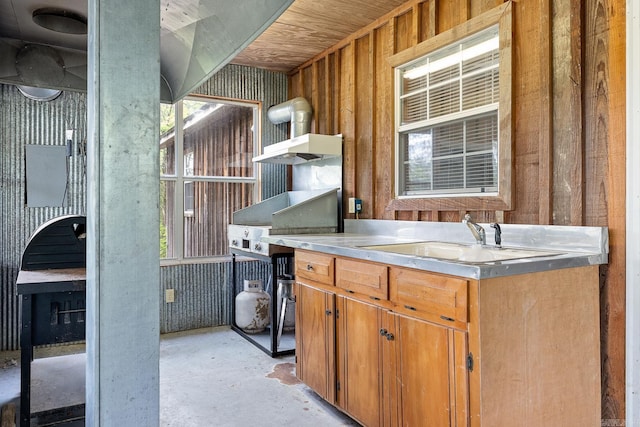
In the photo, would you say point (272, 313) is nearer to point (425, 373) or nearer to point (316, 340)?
point (316, 340)

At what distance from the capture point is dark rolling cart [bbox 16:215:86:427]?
2.05 m

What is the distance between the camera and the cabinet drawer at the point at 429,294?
5.61 feet

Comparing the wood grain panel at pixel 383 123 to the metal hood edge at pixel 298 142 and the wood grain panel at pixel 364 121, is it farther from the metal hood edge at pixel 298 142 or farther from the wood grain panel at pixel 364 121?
the metal hood edge at pixel 298 142

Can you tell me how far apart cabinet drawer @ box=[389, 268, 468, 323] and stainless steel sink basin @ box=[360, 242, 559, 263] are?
0.52ft

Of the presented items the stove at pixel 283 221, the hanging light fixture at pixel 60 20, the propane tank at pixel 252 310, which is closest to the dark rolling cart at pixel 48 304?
the hanging light fixture at pixel 60 20

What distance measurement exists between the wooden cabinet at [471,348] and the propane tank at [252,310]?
1.82 metres

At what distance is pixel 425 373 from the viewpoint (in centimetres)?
188

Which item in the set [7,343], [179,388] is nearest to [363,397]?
[179,388]

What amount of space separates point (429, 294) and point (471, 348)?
291 mm

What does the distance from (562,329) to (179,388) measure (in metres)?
2.38

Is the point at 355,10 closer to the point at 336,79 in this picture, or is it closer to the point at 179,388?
the point at 336,79

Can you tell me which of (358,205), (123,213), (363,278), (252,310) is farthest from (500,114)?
(252,310)

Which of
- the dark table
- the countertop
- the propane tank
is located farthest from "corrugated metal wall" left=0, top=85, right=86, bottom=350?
the countertop

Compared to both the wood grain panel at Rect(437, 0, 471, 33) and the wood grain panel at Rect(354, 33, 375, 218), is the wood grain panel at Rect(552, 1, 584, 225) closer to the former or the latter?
the wood grain panel at Rect(437, 0, 471, 33)
